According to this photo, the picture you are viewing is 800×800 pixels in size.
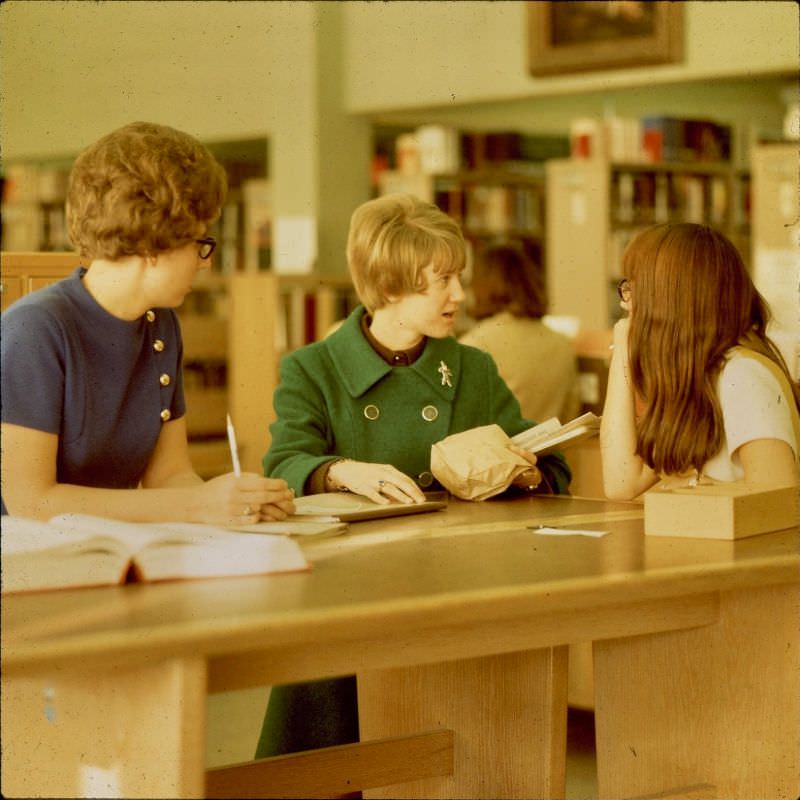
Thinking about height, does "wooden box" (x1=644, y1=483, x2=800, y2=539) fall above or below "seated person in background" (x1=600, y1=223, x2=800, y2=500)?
below

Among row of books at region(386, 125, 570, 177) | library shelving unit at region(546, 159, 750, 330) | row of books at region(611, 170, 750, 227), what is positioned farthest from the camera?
row of books at region(386, 125, 570, 177)

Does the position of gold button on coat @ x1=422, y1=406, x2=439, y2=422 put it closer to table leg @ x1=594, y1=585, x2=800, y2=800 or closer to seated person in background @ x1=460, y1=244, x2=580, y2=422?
table leg @ x1=594, y1=585, x2=800, y2=800

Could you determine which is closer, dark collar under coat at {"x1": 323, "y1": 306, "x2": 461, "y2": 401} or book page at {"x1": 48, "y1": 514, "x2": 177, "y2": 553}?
book page at {"x1": 48, "y1": 514, "x2": 177, "y2": 553}

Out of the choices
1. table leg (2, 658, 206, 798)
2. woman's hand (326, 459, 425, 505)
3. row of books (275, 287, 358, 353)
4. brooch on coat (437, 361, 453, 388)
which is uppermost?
row of books (275, 287, 358, 353)

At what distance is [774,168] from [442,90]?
7.10ft

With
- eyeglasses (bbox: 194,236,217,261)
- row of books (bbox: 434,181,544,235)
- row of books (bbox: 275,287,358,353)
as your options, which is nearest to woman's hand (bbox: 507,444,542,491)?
eyeglasses (bbox: 194,236,217,261)

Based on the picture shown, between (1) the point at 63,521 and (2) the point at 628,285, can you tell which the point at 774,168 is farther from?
(1) the point at 63,521

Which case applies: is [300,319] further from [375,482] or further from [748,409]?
[748,409]

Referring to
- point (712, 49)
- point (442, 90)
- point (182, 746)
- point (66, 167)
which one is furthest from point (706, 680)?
point (66, 167)

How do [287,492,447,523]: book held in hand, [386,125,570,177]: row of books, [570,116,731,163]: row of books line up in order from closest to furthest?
1. [287,492,447,523]: book held in hand
2. [570,116,731,163]: row of books
3. [386,125,570,177]: row of books

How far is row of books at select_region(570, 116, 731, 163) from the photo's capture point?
9133 millimetres

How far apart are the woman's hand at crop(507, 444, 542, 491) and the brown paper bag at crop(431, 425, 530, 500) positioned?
0.01m

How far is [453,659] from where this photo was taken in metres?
1.74

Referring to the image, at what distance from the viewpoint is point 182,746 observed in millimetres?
1429
